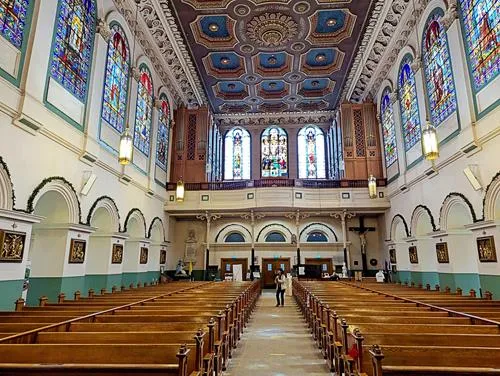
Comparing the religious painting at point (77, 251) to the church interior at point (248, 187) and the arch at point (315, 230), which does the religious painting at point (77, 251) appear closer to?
the church interior at point (248, 187)

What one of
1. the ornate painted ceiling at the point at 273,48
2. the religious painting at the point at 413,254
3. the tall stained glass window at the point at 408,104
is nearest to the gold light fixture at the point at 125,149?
the ornate painted ceiling at the point at 273,48

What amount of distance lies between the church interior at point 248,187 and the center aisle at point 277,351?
0.19 feet

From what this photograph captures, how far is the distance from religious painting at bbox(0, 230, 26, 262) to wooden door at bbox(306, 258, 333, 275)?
14.4 m

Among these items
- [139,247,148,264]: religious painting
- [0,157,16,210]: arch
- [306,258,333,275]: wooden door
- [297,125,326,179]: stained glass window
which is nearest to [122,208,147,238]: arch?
[139,247,148,264]: religious painting

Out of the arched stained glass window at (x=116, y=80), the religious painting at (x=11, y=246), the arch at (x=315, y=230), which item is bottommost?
the religious painting at (x=11, y=246)

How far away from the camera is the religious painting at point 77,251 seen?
9.01m

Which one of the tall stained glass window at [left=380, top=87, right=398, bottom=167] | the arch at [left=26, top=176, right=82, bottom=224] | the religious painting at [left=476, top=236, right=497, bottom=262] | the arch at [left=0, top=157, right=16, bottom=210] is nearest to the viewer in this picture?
the arch at [left=0, top=157, right=16, bottom=210]

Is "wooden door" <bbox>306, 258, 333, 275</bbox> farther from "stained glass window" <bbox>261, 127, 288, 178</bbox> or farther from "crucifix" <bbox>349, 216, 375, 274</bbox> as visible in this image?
"stained glass window" <bbox>261, 127, 288, 178</bbox>

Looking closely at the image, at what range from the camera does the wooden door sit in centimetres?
1848

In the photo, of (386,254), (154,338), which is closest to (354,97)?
(386,254)

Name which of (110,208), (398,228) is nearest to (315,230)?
(398,228)

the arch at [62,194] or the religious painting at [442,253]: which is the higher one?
the arch at [62,194]

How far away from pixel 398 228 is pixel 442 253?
4.75 meters

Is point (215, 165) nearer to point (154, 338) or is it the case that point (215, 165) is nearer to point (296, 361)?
point (296, 361)
